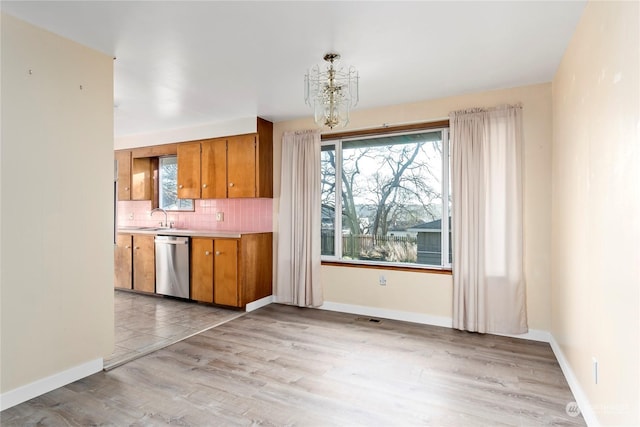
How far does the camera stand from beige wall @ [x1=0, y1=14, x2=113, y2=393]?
2154 mm

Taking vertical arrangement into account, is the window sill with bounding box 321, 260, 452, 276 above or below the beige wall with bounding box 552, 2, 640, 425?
below

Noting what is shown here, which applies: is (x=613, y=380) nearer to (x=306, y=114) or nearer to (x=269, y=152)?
(x=306, y=114)

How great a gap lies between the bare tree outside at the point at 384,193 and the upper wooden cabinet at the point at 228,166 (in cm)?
81

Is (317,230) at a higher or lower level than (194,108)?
lower

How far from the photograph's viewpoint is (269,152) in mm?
4734

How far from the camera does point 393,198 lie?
4113mm

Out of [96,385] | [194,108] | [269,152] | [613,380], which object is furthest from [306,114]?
[613,380]

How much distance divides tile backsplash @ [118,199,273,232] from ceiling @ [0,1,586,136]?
1704mm

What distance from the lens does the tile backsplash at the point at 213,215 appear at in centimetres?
489

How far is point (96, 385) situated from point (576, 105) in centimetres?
377

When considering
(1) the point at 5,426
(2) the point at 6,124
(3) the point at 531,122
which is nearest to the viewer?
(1) the point at 5,426

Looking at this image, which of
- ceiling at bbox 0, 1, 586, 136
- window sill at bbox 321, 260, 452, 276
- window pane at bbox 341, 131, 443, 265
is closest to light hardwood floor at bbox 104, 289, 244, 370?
window sill at bbox 321, 260, 452, 276

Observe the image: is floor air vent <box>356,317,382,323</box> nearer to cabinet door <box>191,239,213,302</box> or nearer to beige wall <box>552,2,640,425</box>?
beige wall <box>552,2,640,425</box>

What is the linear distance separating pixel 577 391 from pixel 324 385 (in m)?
1.62
